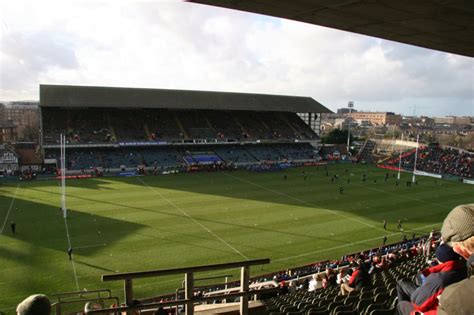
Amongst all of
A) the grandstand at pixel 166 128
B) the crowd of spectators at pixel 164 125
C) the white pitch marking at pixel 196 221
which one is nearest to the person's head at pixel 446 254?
the white pitch marking at pixel 196 221

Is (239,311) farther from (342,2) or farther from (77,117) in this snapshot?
(77,117)

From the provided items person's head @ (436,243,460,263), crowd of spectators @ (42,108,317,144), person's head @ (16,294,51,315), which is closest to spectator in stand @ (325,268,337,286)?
person's head @ (436,243,460,263)

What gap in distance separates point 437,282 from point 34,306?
333 centimetres

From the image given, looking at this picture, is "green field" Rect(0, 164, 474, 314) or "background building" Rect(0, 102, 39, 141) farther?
"background building" Rect(0, 102, 39, 141)

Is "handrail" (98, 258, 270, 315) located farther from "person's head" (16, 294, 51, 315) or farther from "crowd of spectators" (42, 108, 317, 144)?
"crowd of spectators" (42, 108, 317, 144)

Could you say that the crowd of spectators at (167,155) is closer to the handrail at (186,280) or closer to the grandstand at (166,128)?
the grandstand at (166,128)

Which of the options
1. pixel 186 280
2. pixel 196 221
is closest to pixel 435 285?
pixel 186 280

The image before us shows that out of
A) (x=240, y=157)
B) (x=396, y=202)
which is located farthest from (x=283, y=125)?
(x=396, y=202)

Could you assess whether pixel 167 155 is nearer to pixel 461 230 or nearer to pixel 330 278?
pixel 330 278

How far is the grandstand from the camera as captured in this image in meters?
55.8

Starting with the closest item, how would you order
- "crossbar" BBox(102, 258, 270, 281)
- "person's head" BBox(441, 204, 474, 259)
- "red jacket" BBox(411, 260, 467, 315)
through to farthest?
"person's head" BBox(441, 204, 474, 259)
"red jacket" BBox(411, 260, 467, 315)
"crossbar" BBox(102, 258, 270, 281)

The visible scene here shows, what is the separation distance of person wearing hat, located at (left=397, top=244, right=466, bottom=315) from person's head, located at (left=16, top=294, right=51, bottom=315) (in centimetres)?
306

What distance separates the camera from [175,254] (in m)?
22.4

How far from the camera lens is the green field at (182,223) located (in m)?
20.4
